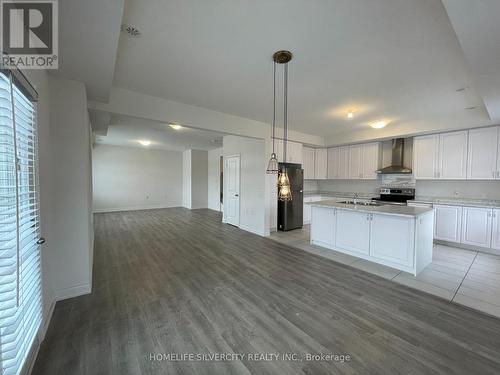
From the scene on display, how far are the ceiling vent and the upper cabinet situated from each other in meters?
6.02

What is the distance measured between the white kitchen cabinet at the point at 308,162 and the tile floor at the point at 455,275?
297 cm

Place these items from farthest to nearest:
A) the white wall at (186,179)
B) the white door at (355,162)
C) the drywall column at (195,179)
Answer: the white wall at (186,179), the drywall column at (195,179), the white door at (355,162)

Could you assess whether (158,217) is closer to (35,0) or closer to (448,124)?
(35,0)

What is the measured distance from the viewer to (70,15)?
1.44 m

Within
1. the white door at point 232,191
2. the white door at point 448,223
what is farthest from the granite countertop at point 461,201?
the white door at point 232,191

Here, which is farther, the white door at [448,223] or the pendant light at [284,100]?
the white door at [448,223]

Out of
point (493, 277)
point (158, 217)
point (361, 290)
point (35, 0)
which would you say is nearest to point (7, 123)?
point (35, 0)

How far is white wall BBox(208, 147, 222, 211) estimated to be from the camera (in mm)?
8898

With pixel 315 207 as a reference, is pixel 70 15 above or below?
above

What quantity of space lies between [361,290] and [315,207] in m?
1.90

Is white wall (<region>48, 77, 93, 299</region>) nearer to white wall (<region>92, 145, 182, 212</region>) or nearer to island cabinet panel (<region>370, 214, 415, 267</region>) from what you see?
island cabinet panel (<region>370, 214, 415, 267</region>)

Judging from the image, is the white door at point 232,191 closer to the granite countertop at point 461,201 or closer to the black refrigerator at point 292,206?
the black refrigerator at point 292,206

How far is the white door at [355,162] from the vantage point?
6.19 metres

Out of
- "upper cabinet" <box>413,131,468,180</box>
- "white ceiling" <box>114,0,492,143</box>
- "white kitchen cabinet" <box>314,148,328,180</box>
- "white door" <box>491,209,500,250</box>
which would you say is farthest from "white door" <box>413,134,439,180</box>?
"white kitchen cabinet" <box>314,148,328,180</box>
